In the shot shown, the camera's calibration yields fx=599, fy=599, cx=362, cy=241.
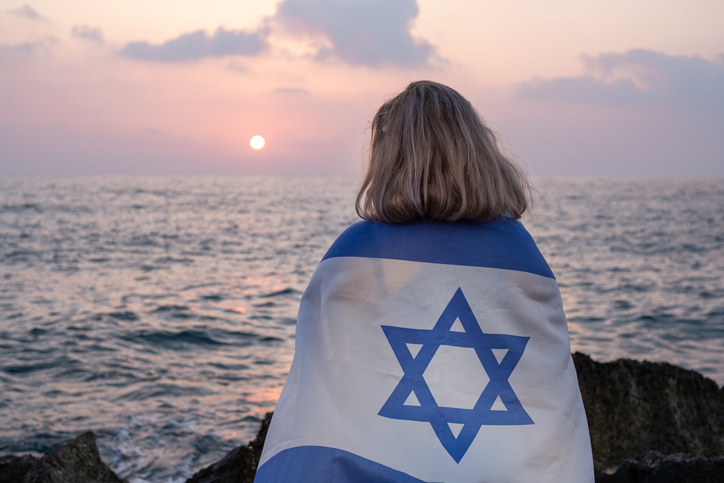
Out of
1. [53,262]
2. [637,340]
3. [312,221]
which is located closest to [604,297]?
[637,340]

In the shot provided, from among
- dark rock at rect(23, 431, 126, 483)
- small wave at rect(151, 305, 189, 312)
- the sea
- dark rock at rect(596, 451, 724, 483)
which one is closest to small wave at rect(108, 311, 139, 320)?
the sea

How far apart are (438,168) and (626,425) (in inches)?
124

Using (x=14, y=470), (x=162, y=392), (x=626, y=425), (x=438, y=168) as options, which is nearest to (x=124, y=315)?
(x=162, y=392)

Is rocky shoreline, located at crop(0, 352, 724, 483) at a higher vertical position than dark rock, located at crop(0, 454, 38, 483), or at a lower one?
higher

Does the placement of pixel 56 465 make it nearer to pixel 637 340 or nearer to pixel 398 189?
pixel 398 189

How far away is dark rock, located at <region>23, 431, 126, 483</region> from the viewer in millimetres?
3480

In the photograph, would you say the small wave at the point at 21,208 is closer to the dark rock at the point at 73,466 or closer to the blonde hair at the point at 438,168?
the dark rock at the point at 73,466

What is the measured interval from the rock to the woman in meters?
2.35

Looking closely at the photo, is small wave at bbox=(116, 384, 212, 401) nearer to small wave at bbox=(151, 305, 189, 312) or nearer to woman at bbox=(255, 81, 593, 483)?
small wave at bbox=(151, 305, 189, 312)

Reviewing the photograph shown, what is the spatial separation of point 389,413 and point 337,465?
9.5 inches

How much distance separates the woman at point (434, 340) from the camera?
6.56 feet

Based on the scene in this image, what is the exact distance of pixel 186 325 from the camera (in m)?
11.6

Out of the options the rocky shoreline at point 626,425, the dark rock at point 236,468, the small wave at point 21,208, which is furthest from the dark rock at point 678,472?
the small wave at point 21,208

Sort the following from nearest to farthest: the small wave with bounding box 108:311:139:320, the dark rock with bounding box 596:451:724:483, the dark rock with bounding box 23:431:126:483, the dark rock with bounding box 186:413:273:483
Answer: the dark rock with bounding box 596:451:724:483, the dark rock with bounding box 23:431:126:483, the dark rock with bounding box 186:413:273:483, the small wave with bounding box 108:311:139:320
